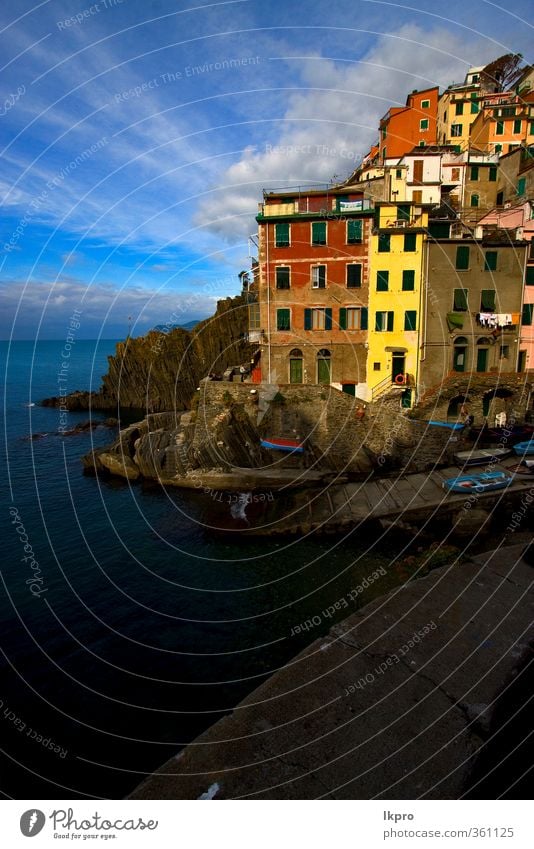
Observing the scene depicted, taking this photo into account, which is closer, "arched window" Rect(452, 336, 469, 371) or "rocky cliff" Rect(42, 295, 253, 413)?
"arched window" Rect(452, 336, 469, 371)

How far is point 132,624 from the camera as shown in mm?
20156

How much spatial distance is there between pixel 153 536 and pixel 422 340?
2639 centimetres

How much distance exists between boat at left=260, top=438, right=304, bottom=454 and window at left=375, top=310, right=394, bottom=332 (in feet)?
39.5

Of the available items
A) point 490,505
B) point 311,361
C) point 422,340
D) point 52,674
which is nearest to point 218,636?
point 52,674

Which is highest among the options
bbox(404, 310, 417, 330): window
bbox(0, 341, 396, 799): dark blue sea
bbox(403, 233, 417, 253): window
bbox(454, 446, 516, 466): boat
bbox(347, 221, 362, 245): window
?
bbox(347, 221, 362, 245): window

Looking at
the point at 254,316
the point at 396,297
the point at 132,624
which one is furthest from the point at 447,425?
the point at 132,624

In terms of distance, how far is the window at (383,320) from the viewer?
36.2m

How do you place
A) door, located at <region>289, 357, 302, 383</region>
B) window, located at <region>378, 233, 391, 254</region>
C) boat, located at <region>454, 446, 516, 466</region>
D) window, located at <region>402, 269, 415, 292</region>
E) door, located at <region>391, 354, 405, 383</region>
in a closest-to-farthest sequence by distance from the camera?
boat, located at <region>454, 446, 516, 466</region>, window, located at <region>378, 233, 391, 254</region>, window, located at <region>402, 269, 415, 292</region>, door, located at <region>391, 354, 405, 383</region>, door, located at <region>289, 357, 302, 383</region>

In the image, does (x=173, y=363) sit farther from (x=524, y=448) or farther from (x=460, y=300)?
(x=524, y=448)

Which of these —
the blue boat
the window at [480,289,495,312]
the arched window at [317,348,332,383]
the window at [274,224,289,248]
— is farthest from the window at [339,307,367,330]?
the blue boat

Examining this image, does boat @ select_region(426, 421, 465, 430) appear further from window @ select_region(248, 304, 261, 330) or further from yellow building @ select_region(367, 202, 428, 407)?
window @ select_region(248, 304, 261, 330)

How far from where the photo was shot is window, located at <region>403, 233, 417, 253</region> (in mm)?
34625

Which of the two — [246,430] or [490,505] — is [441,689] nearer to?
[490,505]

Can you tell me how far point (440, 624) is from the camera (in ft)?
51.8
